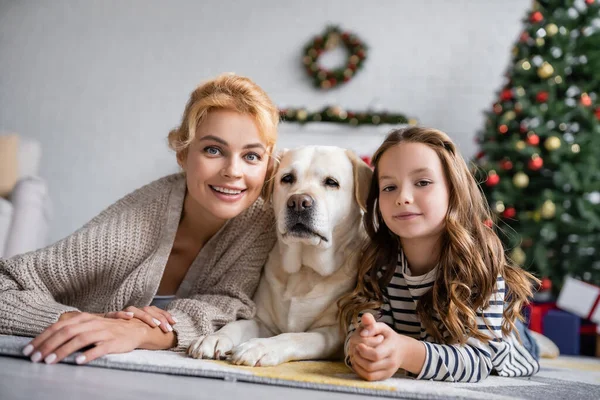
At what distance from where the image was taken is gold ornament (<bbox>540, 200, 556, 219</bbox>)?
143 inches

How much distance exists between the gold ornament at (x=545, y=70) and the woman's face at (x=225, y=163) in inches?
108

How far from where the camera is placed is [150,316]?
1545mm

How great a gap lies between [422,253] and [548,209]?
2378mm

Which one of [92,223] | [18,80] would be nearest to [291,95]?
[18,80]

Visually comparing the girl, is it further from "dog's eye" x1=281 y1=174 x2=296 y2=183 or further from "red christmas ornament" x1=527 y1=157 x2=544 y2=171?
"red christmas ornament" x1=527 y1=157 x2=544 y2=171

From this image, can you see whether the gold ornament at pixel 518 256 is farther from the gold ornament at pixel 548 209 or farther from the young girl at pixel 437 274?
the young girl at pixel 437 274

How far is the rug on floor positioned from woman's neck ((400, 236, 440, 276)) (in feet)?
1.16

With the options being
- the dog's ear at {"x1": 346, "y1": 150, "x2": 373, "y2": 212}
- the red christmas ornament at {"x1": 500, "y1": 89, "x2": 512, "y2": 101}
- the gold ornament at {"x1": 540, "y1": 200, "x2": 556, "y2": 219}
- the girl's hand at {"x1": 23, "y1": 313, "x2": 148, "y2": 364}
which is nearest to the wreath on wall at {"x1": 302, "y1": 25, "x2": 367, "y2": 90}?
the red christmas ornament at {"x1": 500, "y1": 89, "x2": 512, "y2": 101}

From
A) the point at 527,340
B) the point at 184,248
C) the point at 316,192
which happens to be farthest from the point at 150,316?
the point at 527,340

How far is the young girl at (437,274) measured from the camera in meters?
1.46

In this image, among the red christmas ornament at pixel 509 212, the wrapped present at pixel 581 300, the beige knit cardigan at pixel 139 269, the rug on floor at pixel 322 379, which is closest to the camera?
the rug on floor at pixel 322 379

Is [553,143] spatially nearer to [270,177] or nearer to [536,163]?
[536,163]

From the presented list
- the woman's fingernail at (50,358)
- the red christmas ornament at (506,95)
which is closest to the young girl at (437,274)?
the woman's fingernail at (50,358)

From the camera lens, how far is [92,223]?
6.21ft
